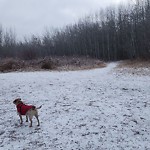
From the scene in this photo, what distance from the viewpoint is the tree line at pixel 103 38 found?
40.6m

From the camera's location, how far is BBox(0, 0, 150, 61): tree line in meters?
40.6

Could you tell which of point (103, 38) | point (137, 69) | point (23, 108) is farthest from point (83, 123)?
point (103, 38)

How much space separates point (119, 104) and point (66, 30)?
68307 mm

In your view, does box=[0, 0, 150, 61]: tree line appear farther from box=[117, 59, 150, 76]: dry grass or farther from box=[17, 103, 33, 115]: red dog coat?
box=[17, 103, 33, 115]: red dog coat

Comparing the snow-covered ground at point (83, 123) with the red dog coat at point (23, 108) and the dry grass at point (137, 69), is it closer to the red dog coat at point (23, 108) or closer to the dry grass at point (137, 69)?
the red dog coat at point (23, 108)

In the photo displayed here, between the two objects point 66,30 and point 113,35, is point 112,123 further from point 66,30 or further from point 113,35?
point 66,30

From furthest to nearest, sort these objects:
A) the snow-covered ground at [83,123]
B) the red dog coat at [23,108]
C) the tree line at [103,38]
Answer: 1. the tree line at [103,38]
2. the red dog coat at [23,108]
3. the snow-covered ground at [83,123]

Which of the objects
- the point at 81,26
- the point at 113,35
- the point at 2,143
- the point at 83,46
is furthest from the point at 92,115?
the point at 81,26

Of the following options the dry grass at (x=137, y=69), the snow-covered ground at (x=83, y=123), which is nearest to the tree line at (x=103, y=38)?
the dry grass at (x=137, y=69)

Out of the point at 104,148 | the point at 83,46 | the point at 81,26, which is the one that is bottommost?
the point at 104,148

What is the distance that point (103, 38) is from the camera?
54219 millimetres

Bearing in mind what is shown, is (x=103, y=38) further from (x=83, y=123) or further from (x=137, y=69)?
(x=83, y=123)

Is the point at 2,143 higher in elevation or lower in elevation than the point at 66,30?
lower

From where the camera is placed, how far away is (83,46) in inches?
2309
